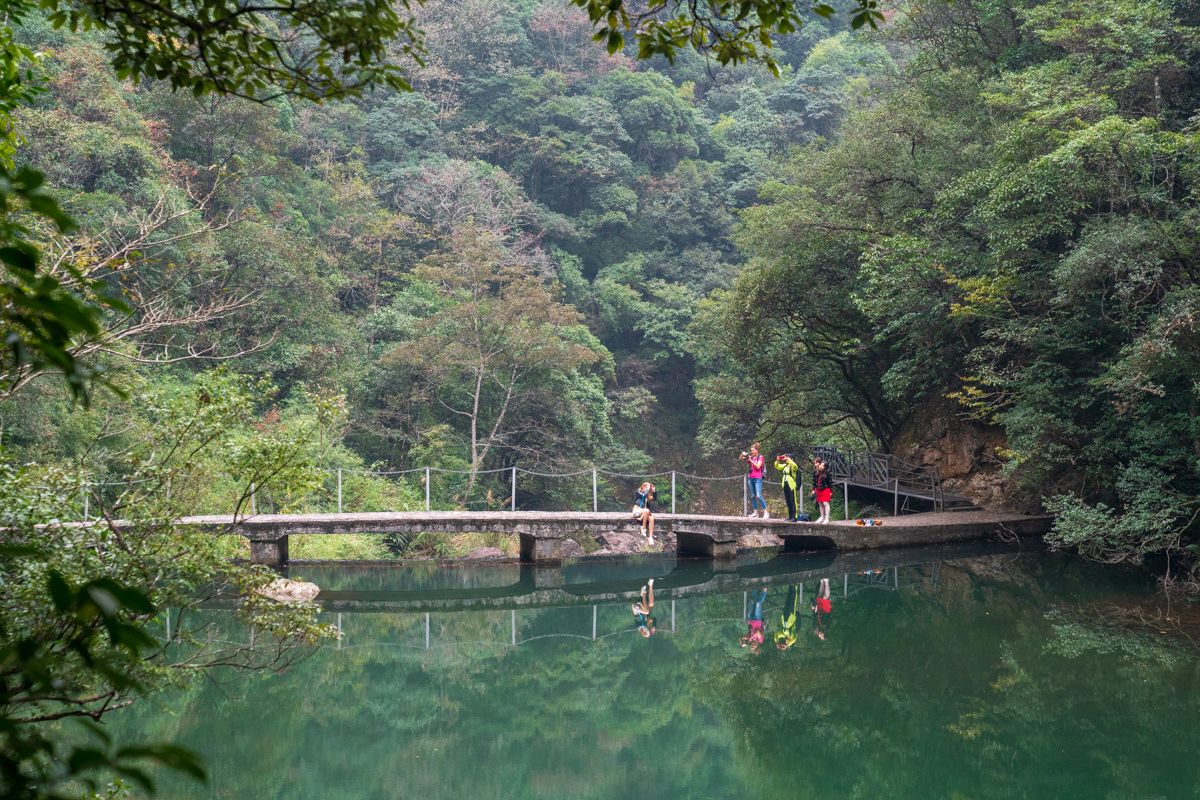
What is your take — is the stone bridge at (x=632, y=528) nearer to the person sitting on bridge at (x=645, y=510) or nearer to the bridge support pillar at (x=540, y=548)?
the bridge support pillar at (x=540, y=548)

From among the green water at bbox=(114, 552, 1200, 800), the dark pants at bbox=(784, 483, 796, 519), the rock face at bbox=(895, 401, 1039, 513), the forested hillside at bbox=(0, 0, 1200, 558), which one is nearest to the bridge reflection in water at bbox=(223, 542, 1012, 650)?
the green water at bbox=(114, 552, 1200, 800)

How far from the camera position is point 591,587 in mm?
14578

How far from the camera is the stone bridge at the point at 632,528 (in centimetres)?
1394

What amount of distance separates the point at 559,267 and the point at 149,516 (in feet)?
70.7

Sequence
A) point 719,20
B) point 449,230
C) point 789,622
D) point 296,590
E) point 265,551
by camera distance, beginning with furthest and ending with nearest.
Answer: point 449,230
point 265,551
point 789,622
point 296,590
point 719,20

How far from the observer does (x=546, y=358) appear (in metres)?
20.1

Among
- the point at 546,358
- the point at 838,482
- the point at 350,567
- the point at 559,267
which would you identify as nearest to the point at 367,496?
the point at 350,567

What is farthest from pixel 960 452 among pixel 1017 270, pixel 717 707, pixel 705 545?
pixel 717 707

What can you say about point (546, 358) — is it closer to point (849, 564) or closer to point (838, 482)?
point (838, 482)

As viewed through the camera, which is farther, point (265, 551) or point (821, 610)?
point (265, 551)

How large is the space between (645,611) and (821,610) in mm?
2072

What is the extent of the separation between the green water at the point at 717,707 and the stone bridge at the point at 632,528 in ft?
4.52

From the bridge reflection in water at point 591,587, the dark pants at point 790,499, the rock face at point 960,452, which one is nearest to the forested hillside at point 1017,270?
the rock face at point 960,452

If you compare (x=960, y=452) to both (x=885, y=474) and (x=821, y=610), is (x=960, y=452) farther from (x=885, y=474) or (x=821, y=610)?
(x=821, y=610)
